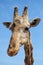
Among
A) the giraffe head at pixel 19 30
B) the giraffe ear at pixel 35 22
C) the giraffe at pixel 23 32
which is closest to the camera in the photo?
the giraffe head at pixel 19 30

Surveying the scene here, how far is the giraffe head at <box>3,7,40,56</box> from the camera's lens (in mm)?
8227

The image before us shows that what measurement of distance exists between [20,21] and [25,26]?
27 centimetres

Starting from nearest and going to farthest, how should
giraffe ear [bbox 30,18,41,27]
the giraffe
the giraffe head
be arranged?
the giraffe head
the giraffe
giraffe ear [bbox 30,18,41,27]

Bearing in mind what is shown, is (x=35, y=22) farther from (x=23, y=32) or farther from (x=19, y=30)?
(x=19, y=30)

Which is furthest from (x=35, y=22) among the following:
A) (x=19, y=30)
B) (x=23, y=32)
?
(x=19, y=30)

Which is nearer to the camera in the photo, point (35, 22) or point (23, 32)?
point (23, 32)

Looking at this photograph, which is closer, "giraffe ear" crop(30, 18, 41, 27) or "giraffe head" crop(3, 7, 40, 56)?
"giraffe head" crop(3, 7, 40, 56)

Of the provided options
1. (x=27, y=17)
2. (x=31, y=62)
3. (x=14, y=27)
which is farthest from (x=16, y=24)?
(x=31, y=62)

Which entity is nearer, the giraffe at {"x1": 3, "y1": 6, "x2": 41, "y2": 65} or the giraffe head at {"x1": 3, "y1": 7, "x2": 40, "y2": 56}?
the giraffe head at {"x1": 3, "y1": 7, "x2": 40, "y2": 56}

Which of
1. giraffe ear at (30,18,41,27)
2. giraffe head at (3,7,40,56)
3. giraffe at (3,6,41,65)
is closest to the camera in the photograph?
giraffe head at (3,7,40,56)

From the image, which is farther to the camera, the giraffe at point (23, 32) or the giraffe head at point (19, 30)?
the giraffe at point (23, 32)

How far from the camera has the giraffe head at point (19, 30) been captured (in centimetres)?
823

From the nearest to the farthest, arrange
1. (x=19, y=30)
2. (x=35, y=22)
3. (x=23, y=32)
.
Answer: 1. (x=19, y=30)
2. (x=23, y=32)
3. (x=35, y=22)

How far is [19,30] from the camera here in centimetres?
888
